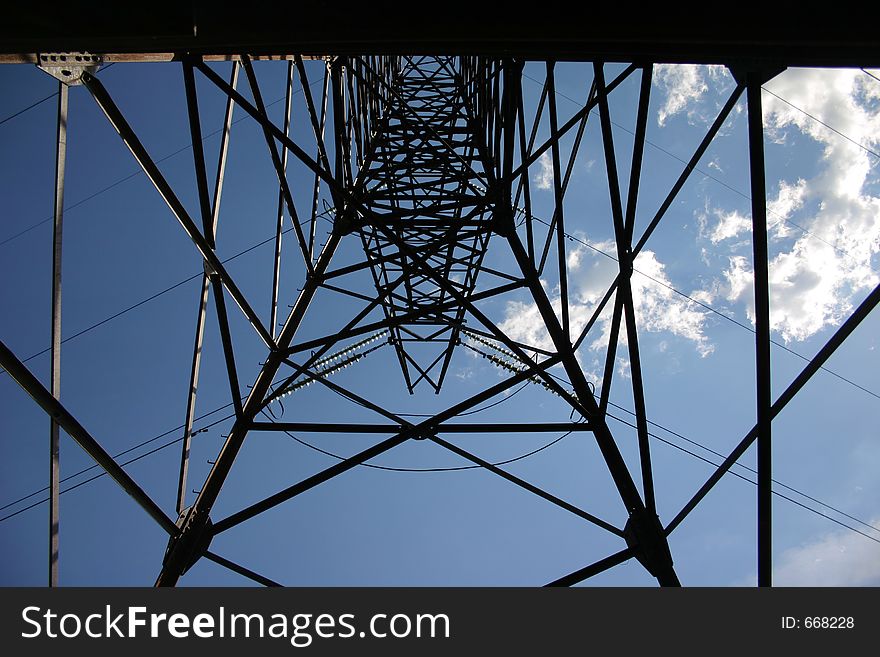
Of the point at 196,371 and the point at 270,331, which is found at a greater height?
the point at 270,331

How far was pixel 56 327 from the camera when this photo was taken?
377 centimetres

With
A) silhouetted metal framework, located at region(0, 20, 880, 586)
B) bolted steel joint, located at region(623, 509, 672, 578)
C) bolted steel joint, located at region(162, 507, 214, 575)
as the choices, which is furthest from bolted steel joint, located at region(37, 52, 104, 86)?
bolted steel joint, located at region(623, 509, 672, 578)

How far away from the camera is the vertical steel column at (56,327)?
3.71 m

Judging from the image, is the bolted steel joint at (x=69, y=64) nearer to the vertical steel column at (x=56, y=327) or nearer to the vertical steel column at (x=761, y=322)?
the vertical steel column at (x=56, y=327)

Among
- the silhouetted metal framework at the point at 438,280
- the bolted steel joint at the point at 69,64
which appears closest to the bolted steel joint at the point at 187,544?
the silhouetted metal framework at the point at 438,280

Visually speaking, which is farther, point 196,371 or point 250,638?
point 196,371

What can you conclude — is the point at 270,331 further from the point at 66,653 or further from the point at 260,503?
the point at 66,653

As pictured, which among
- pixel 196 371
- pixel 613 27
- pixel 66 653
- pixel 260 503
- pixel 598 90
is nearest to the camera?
pixel 66 653

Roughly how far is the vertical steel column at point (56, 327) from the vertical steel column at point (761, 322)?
4945 mm

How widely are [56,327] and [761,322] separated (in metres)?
5.20

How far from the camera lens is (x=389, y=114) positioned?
1217 cm

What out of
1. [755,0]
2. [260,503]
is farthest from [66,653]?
[755,0]

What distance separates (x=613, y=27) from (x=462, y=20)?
826mm

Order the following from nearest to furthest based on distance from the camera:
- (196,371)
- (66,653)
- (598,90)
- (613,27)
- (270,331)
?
(66,653), (613,27), (598,90), (196,371), (270,331)
